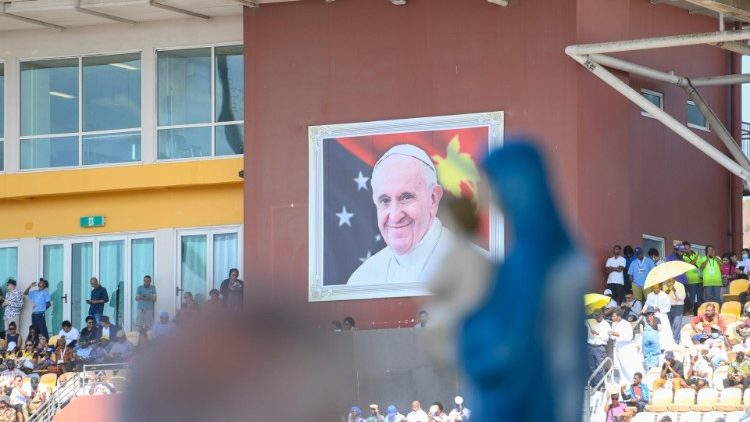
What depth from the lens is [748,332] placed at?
2161 cm

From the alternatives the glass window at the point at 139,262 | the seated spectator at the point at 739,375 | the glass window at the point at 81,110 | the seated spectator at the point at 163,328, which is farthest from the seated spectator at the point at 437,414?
the seated spectator at the point at 163,328

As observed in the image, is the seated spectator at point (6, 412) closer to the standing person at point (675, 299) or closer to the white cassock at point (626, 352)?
the white cassock at point (626, 352)

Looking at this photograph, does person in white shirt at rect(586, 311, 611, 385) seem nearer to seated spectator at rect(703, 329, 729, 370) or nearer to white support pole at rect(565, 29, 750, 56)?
seated spectator at rect(703, 329, 729, 370)

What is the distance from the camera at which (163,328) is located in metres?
3.02

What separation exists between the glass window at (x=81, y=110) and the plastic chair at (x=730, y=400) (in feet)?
46.2

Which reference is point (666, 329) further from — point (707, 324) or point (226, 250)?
point (226, 250)

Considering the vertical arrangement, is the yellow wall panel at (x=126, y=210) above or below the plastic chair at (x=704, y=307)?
above

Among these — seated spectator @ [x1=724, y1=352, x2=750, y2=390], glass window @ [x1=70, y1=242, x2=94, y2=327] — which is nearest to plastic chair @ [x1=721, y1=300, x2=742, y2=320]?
seated spectator @ [x1=724, y1=352, x2=750, y2=390]

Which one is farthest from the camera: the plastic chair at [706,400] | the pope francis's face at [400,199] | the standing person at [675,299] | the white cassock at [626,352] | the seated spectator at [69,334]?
the seated spectator at [69,334]

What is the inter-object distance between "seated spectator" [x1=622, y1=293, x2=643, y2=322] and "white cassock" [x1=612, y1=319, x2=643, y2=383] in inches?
52.4

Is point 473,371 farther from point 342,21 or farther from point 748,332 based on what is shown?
point 342,21

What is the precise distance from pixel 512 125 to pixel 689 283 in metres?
4.00

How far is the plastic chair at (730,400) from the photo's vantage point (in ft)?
66.3

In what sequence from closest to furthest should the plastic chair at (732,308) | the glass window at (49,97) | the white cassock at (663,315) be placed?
1. the white cassock at (663,315)
2. the plastic chair at (732,308)
3. the glass window at (49,97)
